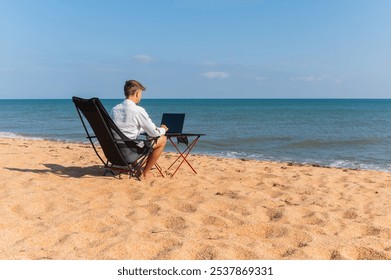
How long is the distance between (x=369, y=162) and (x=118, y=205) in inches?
345

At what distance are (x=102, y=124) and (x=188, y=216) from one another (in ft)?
6.02

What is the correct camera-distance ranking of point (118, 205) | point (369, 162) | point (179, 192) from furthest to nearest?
1. point (369, 162)
2. point (179, 192)
3. point (118, 205)

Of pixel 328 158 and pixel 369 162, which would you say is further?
pixel 328 158

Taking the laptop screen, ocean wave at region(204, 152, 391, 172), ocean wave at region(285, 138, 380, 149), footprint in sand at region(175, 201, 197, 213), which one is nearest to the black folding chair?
the laptop screen

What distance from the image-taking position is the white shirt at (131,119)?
5.09m

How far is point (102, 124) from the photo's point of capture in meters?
4.91

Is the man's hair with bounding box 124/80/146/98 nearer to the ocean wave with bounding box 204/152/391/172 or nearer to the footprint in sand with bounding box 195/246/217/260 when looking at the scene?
the footprint in sand with bounding box 195/246/217/260

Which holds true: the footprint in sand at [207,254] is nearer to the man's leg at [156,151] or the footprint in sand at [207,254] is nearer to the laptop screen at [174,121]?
the man's leg at [156,151]

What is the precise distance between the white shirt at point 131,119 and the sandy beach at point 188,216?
75 centimetres

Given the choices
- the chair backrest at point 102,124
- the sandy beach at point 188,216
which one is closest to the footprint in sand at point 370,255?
the sandy beach at point 188,216

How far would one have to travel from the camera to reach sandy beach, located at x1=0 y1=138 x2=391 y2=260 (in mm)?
3045
